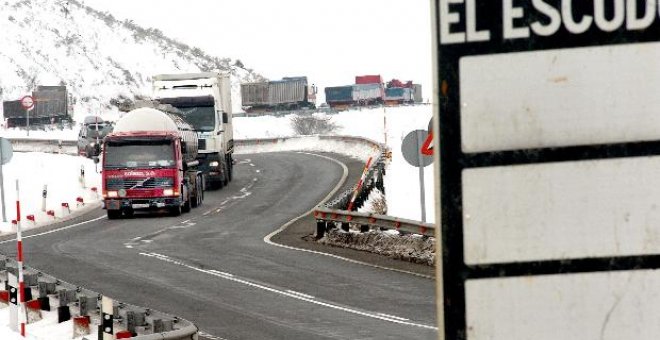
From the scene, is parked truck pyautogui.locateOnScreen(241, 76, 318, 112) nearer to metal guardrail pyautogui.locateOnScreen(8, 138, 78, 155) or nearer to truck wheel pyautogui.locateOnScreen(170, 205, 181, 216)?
metal guardrail pyautogui.locateOnScreen(8, 138, 78, 155)

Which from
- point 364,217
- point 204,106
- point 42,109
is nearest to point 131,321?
point 364,217

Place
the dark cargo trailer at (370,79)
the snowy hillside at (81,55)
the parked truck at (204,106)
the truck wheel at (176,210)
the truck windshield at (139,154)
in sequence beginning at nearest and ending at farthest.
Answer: the truck windshield at (139,154) → the truck wheel at (176,210) → the parked truck at (204,106) → the dark cargo trailer at (370,79) → the snowy hillside at (81,55)

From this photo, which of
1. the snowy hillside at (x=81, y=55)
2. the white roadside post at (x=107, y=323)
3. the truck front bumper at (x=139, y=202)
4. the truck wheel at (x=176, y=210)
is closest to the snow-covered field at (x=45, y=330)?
the white roadside post at (x=107, y=323)

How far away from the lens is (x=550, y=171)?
2879mm

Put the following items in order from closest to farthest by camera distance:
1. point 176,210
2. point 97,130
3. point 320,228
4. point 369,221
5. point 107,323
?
1. point 107,323
2. point 369,221
3. point 320,228
4. point 176,210
5. point 97,130

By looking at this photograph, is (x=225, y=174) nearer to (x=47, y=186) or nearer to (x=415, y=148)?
(x=47, y=186)

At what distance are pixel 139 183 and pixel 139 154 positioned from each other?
2.80ft

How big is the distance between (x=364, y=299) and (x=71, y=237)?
13134 millimetres

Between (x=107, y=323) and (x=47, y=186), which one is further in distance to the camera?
(x=47, y=186)

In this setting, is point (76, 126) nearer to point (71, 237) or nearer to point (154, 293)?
point (71, 237)

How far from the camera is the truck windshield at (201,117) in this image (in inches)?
1566

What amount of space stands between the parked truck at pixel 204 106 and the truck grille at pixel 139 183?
6.39 metres

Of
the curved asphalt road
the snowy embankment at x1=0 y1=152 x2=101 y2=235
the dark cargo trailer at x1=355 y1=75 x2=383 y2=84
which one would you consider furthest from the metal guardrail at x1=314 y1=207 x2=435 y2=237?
the dark cargo trailer at x1=355 y1=75 x2=383 y2=84

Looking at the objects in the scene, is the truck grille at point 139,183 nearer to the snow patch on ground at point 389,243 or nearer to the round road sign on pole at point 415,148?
the snow patch on ground at point 389,243
